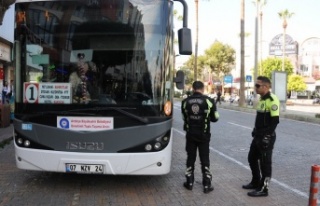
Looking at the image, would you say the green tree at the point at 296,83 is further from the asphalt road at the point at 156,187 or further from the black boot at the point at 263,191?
the black boot at the point at 263,191

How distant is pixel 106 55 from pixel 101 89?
49 centimetres

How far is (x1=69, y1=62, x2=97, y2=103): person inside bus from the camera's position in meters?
5.84

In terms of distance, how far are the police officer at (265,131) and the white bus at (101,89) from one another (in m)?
1.39

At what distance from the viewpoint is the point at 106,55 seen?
586 cm

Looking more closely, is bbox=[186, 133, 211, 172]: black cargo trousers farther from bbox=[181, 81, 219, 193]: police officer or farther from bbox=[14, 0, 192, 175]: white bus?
bbox=[14, 0, 192, 175]: white bus

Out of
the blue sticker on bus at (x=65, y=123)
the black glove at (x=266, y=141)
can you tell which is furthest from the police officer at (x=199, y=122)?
the blue sticker on bus at (x=65, y=123)

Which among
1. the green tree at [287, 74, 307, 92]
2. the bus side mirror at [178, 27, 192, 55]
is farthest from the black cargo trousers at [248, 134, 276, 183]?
the green tree at [287, 74, 307, 92]

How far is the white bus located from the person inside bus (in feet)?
0.05

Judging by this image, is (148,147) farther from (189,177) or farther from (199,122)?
(189,177)

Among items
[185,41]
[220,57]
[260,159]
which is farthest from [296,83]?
[185,41]

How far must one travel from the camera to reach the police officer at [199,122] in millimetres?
6164

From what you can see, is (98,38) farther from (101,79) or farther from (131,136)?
(131,136)

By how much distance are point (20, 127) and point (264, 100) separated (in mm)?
3608

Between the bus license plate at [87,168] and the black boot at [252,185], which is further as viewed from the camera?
the black boot at [252,185]
